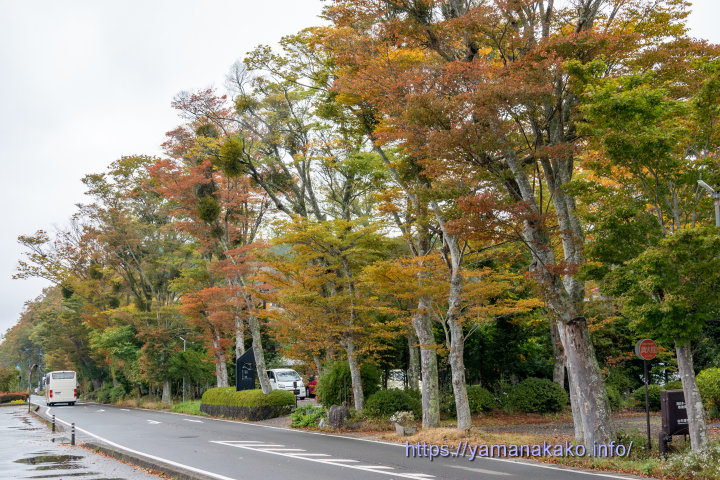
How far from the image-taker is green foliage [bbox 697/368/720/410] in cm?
1694

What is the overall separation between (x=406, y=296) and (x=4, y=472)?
10.7 m

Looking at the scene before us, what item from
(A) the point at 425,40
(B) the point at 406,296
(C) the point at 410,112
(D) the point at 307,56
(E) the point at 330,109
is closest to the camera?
(C) the point at 410,112

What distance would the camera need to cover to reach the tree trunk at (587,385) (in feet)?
37.6

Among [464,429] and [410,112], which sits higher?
[410,112]

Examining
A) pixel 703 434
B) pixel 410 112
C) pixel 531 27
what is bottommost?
pixel 703 434

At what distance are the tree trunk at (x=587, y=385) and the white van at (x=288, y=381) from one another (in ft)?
79.4

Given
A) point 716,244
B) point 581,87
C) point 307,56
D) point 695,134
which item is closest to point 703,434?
point 716,244

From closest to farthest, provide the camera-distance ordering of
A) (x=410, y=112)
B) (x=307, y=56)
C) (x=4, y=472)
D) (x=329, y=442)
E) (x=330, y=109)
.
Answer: (x=4, y=472) → (x=410, y=112) → (x=329, y=442) → (x=330, y=109) → (x=307, y=56)

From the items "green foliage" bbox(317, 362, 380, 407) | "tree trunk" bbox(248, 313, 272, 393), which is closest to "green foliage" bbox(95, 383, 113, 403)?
"tree trunk" bbox(248, 313, 272, 393)

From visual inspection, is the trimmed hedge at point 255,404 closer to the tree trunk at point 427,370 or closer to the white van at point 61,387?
the tree trunk at point 427,370

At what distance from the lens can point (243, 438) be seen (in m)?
16.5

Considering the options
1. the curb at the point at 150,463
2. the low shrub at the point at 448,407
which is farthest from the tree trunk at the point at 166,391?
the curb at the point at 150,463

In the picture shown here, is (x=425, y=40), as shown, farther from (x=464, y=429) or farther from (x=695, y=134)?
(x=464, y=429)

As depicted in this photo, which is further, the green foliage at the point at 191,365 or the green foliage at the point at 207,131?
the green foliage at the point at 191,365
